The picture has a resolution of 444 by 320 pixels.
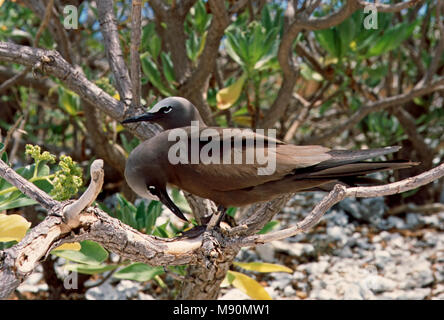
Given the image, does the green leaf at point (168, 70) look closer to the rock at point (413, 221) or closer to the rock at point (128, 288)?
the rock at point (128, 288)

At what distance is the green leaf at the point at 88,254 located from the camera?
1.57m

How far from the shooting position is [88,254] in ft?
5.19

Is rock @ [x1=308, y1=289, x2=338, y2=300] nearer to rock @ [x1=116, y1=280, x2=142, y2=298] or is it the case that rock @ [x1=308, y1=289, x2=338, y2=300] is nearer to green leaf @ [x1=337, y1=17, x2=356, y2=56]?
rock @ [x1=116, y1=280, x2=142, y2=298]

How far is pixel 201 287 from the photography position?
1.93 meters

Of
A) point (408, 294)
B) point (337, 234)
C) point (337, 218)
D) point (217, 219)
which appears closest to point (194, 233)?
point (217, 219)

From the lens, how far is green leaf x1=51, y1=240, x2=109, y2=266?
1.57m

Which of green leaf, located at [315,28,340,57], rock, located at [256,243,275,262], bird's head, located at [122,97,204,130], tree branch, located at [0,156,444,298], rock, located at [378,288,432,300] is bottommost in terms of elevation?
tree branch, located at [0,156,444,298]

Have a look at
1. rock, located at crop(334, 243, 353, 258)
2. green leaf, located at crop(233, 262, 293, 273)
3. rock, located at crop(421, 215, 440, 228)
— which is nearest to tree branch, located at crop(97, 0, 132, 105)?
green leaf, located at crop(233, 262, 293, 273)

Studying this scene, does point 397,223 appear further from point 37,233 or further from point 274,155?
point 37,233

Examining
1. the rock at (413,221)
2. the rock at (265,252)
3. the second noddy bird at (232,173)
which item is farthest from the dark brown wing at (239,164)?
the rock at (413,221)

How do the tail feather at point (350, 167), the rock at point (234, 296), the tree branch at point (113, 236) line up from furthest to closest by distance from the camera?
the rock at point (234, 296) → the tail feather at point (350, 167) → the tree branch at point (113, 236)

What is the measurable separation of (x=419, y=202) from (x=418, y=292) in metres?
1.04

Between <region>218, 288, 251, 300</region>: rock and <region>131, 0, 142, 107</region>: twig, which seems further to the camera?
<region>218, 288, 251, 300</region>: rock

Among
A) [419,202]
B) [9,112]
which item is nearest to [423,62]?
[419,202]
